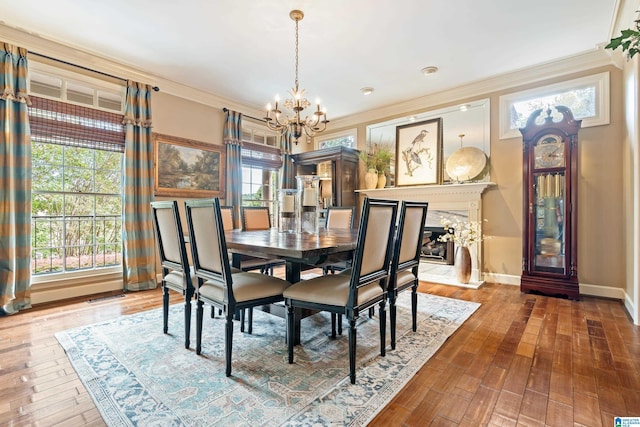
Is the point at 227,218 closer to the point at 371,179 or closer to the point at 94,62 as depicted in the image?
the point at 94,62

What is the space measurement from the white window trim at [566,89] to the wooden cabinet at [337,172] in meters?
2.33

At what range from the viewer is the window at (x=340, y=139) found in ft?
18.5

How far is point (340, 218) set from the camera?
3.64m

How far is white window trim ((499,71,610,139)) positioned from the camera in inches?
133

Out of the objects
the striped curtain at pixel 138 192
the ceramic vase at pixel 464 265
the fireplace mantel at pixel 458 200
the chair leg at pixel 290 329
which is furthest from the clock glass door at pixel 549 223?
the striped curtain at pixel 138 192

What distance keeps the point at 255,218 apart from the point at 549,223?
366 centimetres

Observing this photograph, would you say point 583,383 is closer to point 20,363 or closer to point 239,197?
point 20,363

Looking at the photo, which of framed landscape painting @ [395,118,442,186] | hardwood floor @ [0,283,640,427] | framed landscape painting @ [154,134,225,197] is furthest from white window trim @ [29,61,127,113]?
framed landscape painting @ [395,118,442,186]

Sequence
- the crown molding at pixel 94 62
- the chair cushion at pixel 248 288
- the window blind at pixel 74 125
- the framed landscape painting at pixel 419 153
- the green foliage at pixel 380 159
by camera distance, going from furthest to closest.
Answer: the green foliage at pixel 380 159 → the framed landscape painting at pixel 419 153 → the window blind at pixel 74 125 → the crown molding at pixel 94 62 → the chair cushion at pixel 248 288

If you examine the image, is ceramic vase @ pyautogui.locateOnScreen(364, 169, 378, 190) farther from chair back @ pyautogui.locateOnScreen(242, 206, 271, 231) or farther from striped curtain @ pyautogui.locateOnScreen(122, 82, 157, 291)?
striped curtain @ pyautogui.locateOnScreen(122, 82, 157, 291)

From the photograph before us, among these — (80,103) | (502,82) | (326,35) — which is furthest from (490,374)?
(80,103)

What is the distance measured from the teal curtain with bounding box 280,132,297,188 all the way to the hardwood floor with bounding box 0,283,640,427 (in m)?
3.42

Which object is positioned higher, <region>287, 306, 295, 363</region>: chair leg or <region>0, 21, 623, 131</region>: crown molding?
<region>0, 21, 623, 131</region>: crown molding

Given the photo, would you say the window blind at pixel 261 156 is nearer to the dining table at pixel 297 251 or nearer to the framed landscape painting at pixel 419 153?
the framed landscape painting at pixel 419 153
